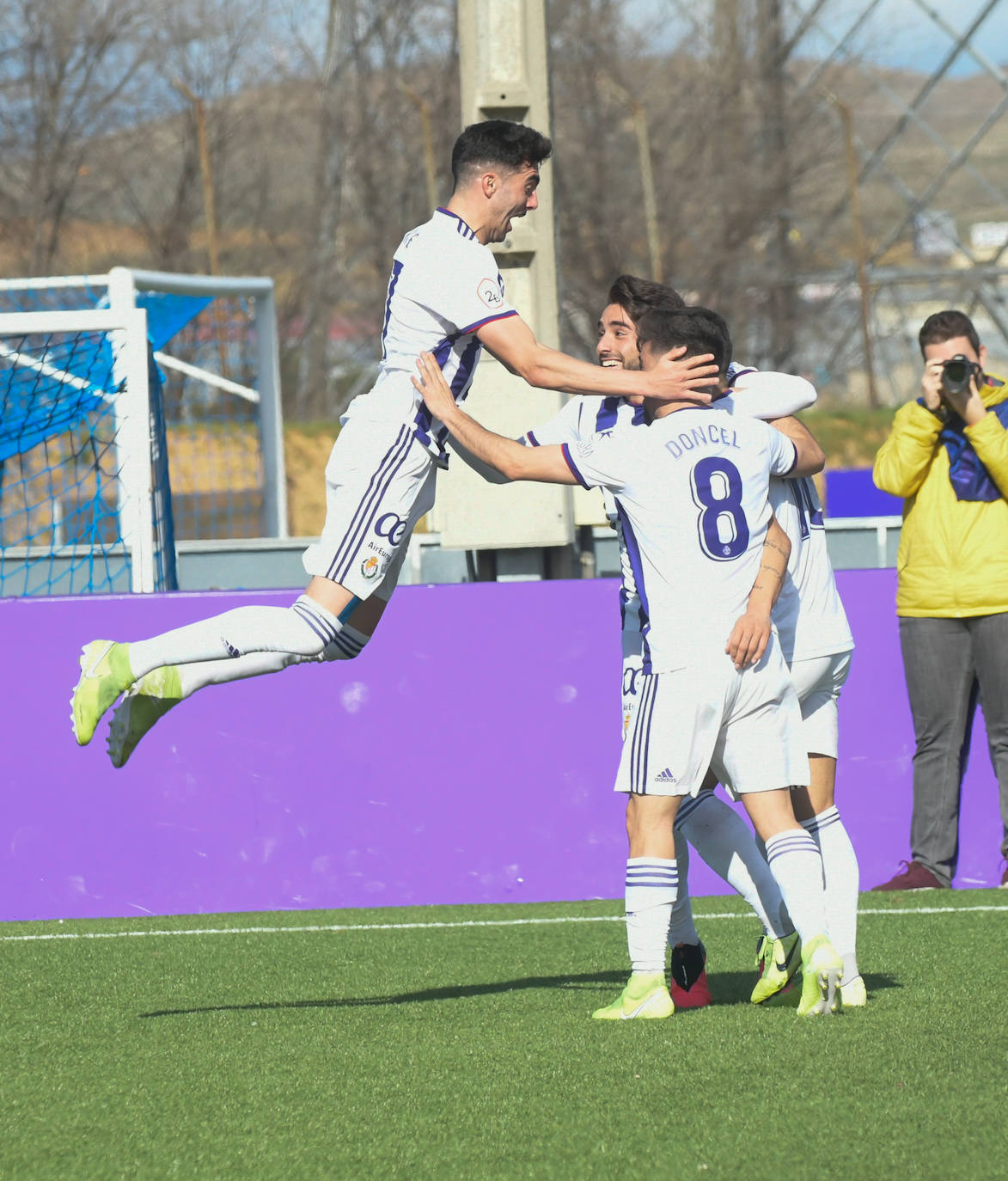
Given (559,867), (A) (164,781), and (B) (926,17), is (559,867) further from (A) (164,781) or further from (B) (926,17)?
(B) (926,17)

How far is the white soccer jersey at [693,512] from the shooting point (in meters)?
4.48

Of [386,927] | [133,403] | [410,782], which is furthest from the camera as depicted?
[133,403]

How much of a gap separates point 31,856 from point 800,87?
3627cm

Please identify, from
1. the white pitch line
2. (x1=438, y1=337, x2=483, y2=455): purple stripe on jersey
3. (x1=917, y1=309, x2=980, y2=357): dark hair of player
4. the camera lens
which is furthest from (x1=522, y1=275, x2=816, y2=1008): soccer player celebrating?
(x1=917, y1=309, x2=980, y2=357): dark hair of player

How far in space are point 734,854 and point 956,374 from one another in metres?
2.96

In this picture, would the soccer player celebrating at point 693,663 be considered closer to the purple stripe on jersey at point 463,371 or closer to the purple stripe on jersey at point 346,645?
the purple stripe on jersey at point 463,371

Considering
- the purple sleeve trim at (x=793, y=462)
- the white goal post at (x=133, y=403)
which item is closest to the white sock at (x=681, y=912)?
the purple sleeve trim at (x=793, y=462)

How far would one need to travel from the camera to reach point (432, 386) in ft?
15.8

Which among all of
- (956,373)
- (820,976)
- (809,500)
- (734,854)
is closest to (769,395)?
(809,500)

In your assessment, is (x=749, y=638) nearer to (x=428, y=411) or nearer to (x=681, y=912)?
(x=681, y=912)

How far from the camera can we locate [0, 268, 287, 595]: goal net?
28.3 ft

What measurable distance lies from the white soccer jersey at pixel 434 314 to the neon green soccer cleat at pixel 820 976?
5.72 ft

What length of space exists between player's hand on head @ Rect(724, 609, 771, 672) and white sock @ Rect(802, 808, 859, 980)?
681 millimetres

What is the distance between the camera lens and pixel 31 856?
757cm
